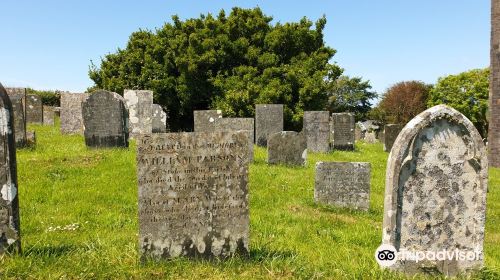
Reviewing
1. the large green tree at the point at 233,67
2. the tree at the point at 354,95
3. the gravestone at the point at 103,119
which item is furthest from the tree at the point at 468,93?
the gravestone at the point at 103,119

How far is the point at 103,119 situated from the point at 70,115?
18.6ft

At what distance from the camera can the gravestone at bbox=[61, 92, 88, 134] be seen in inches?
696

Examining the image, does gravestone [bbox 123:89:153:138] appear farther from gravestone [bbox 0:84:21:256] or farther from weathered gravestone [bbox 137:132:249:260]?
weathered gravestone [bbox 137:132:249:260]

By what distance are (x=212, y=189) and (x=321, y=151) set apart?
1353 centimetres

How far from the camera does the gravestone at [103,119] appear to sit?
42.3 feet

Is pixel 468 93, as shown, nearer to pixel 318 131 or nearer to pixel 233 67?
pixel 233 67

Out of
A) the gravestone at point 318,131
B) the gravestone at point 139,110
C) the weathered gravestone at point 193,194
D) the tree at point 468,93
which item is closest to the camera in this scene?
the weathered gravestone at point 193,194

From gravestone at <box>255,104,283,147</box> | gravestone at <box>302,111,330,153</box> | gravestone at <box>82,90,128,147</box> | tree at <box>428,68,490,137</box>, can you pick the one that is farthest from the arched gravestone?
tree at <box>428,68,490,137</box>

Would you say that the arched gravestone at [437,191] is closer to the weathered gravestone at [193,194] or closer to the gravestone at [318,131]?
the weathered gravestone at [193,194]

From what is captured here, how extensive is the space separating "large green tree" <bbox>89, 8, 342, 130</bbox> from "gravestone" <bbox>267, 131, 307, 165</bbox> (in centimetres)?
1152

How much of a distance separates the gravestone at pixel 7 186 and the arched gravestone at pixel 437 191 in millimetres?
3913

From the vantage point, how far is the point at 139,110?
1750cm

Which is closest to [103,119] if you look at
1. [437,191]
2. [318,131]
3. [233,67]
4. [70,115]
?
[70,115]

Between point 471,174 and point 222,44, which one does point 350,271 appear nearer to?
point 471,174
